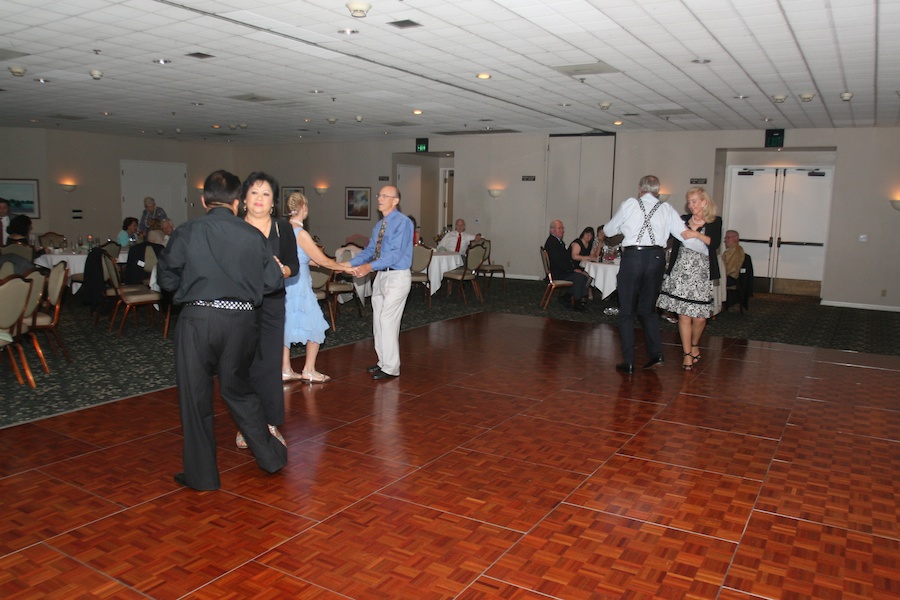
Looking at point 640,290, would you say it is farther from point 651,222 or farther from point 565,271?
point 565,271

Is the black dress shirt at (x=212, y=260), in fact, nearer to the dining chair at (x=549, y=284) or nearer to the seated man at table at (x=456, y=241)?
the dining chair at (x=549, y=284)

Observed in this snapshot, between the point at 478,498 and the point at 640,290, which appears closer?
the point at 478,498

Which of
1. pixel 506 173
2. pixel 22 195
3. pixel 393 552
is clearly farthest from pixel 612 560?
pixel 22 195

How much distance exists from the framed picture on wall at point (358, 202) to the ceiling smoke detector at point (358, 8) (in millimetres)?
11601

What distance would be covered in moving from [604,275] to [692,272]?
3.68m

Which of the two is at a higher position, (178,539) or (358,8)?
(358,8)

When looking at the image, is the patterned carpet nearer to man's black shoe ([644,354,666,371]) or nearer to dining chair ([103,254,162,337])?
dining chair ([103,254,162,337])

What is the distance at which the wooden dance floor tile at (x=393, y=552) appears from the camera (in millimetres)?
2691

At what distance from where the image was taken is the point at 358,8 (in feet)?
18.1

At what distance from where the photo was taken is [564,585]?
2.71 meters

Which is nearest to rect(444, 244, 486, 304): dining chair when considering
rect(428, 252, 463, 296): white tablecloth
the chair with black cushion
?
rect(428, 252, 463, 296): white tablecloth

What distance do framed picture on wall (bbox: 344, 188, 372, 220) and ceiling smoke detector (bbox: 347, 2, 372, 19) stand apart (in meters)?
11.6

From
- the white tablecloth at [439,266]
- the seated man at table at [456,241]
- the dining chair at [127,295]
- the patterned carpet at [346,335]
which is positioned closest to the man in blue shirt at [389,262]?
the patterned carpet at [346,335]

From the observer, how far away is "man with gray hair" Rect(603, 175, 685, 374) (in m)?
6.13
